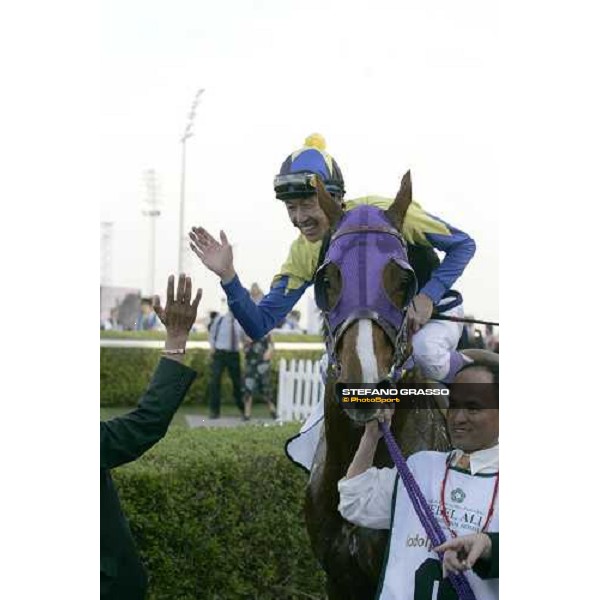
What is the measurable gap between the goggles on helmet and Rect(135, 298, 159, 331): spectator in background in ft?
1.85

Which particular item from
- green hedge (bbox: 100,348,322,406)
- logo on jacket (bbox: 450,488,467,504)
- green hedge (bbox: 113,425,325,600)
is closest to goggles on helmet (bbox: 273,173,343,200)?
logo on jacket (bbox: 450,488,467,504)

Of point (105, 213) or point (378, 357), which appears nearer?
point (378, 357)

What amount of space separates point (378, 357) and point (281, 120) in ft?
2.96

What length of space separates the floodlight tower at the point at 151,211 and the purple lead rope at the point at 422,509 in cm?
91

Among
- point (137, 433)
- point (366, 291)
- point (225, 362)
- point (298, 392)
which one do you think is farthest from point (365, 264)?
point (225, 362)

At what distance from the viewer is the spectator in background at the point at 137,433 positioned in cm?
289

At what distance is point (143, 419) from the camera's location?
2.90 metres

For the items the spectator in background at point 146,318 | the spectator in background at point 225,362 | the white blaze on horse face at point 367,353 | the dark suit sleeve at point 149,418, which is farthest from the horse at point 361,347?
the spectator in background at point 225,362

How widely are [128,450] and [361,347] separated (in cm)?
75

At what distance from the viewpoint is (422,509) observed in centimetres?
294

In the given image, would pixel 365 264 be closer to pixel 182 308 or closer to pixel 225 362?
pixel 182 308

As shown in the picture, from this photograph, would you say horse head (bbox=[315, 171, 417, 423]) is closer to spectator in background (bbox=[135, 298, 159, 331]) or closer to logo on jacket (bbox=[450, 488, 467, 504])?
logo on jacket (bbox=[450, 488, 467, 504])
